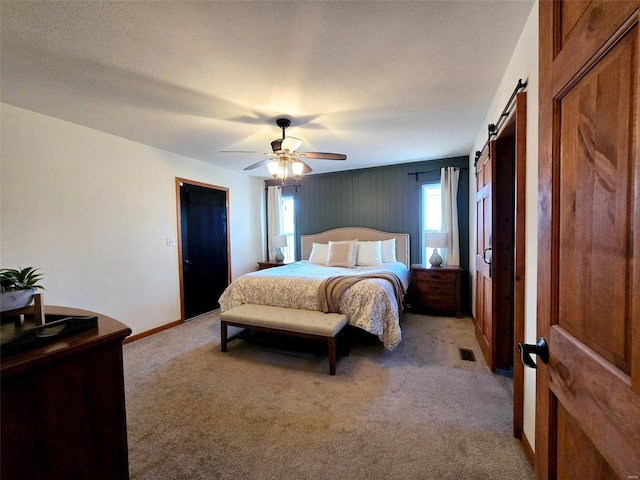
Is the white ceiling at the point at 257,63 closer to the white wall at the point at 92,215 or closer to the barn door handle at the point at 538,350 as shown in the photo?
the white wall at the point at 92,215

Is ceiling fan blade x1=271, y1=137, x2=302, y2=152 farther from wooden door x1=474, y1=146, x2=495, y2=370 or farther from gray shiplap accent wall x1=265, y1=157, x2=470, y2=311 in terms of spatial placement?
gray shiplap accent wall x1=265, y1=157, x2=470, y2=311

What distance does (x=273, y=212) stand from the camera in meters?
5.64

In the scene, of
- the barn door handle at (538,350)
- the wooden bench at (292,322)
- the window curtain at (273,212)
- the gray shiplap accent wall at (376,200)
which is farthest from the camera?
the window curtain at (273,212)

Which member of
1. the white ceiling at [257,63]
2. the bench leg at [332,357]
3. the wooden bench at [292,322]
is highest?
the white ceiling at [257,63]

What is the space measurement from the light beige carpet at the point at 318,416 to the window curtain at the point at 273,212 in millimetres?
3035

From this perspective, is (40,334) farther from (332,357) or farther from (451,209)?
(451,209)

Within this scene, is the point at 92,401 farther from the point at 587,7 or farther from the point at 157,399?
the point at 587,7

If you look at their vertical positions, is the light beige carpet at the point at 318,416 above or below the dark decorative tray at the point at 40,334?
below

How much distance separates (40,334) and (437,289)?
4.10m

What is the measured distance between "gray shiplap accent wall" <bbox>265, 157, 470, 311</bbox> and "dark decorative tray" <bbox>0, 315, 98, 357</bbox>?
4313mm

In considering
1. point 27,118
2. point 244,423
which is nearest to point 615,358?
point 244,423

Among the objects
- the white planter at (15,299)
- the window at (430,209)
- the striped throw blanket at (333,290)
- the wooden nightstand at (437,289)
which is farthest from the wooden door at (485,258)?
the white planter at (15,299)

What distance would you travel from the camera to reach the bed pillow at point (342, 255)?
13.9ft

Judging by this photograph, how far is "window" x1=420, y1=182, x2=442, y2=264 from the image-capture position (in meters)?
4.48
